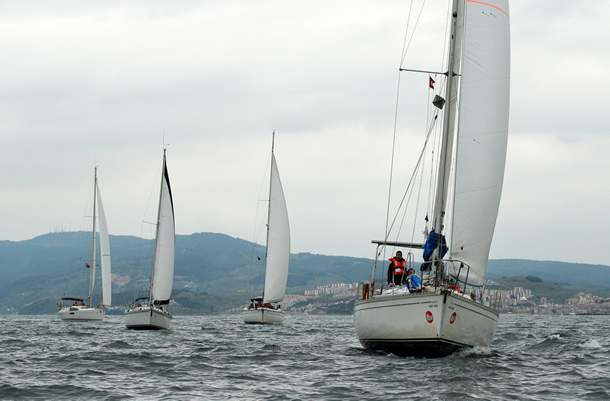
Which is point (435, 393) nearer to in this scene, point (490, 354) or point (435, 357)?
point (435, 357)

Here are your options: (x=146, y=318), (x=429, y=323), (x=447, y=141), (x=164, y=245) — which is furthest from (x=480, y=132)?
(x=164, y=245)

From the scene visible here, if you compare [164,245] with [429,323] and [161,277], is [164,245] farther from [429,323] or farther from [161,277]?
[429,323]

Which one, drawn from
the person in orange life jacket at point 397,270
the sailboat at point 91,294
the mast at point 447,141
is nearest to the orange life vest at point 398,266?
the person in orange life jacket at point 397,270

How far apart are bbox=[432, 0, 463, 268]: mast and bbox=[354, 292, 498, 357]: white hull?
7.78ft

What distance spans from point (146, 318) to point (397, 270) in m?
25.2

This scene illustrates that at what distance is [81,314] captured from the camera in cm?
6738

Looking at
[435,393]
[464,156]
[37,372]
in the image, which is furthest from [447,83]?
[37,372]

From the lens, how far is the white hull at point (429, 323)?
18109 mm

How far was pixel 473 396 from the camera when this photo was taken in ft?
46.0

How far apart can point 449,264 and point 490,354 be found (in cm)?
357

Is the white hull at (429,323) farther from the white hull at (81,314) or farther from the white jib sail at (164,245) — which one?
the white hull at (81,314)

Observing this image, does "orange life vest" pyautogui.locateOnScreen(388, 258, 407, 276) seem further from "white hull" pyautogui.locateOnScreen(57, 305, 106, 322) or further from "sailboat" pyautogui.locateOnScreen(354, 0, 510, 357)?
"white hull" pyautogui.locateOnScreen(57, 305, 106, 322)

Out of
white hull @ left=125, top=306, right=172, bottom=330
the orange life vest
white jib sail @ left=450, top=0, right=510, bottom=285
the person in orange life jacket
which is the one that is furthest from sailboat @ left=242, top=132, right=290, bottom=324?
white jib sail @ left=450, top=0, right=510, bottom=285

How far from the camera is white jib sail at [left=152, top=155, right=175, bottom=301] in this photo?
45.5m
